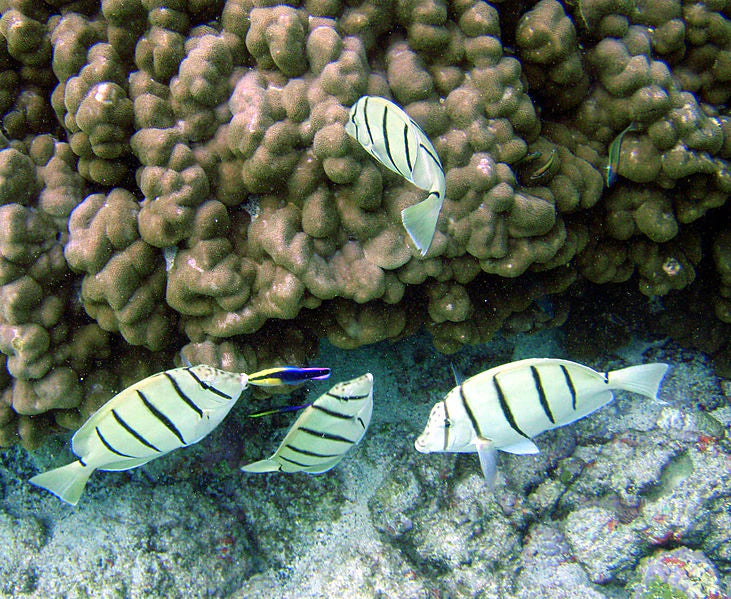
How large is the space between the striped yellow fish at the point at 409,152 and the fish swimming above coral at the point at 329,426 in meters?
0.75

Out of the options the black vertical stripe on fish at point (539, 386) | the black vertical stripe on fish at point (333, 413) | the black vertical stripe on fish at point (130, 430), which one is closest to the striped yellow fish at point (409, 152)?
the black vertical stripe on fish at point (539, 386)

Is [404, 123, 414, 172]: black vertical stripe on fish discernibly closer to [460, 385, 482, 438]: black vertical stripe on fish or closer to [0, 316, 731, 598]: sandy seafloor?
[460, 385, 482, 438]: black vertical stripe on fish

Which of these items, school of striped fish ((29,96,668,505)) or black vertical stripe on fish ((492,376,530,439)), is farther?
black vertical stripe on fish ((492,376,530,439))

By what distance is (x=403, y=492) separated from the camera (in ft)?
12.1

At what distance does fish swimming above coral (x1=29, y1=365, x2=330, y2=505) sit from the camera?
190cm

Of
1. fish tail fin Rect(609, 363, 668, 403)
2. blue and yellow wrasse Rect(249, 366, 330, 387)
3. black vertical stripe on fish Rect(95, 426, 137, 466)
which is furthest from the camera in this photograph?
black vertical stripe on fish Rect(95, 426, 137, 466)

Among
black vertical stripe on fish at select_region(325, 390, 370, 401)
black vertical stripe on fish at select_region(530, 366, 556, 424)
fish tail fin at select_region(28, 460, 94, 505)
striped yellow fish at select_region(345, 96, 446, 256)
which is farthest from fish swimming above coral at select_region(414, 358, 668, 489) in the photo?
fish tail fin at select_region(28, 460, 94, 505)

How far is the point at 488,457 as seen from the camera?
6.72 feet

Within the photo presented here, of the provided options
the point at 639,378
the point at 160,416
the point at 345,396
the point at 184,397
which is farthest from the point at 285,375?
the point at 639,378

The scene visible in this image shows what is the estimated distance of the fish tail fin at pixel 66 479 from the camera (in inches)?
85.3

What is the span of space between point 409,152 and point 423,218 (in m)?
0.25

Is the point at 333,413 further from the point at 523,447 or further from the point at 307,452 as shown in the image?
the point at 523,447

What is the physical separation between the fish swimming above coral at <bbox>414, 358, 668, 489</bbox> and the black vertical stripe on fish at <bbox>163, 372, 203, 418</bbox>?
0.98 meters

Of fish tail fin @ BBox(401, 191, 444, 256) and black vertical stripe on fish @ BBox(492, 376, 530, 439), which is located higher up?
fish tail fin @ BBox(401, 191, 444, 256)
